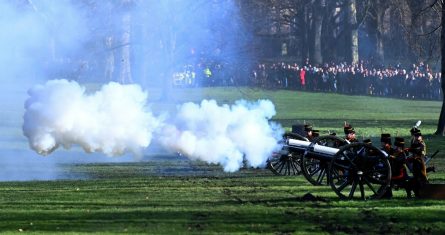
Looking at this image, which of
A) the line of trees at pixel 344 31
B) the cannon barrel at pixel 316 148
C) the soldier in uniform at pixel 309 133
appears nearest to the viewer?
the cannon barrel at pixel 316 148

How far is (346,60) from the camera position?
8906cm

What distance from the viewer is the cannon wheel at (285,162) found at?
28.6 metres

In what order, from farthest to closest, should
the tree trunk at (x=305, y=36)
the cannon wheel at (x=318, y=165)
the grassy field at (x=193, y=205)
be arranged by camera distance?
1. the tree trunk at (x=305, y=36)
2. the cannon wheel at (x=318, y=165)
3. the grassy field at (x=193, y=205)

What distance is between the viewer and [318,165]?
27000 mm

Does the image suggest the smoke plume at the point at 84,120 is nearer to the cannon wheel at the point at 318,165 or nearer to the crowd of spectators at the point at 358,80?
the cannon wheel at the point at 318,165

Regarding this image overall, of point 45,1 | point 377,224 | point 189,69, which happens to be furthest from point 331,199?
point 189,69

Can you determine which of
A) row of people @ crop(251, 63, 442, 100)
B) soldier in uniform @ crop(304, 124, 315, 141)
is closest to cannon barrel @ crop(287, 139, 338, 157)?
soldier in uniform @ crop(304, 124, 315, 141)

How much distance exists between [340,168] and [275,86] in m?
56.0

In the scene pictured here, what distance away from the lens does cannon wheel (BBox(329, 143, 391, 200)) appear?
74.5 ft

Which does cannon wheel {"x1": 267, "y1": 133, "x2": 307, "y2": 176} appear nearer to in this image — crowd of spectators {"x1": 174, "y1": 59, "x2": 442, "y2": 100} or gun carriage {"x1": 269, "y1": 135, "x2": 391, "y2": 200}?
gun carriage {"x1": 269, "y1": 135, "x2": 391, "y2": 200}

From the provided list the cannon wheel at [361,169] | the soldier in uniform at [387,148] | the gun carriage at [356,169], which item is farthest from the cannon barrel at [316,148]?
the cannon wheel at [361,169]

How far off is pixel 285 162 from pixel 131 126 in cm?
404

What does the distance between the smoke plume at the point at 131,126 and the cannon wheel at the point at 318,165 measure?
106cm

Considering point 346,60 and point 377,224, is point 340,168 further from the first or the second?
point 346,60
